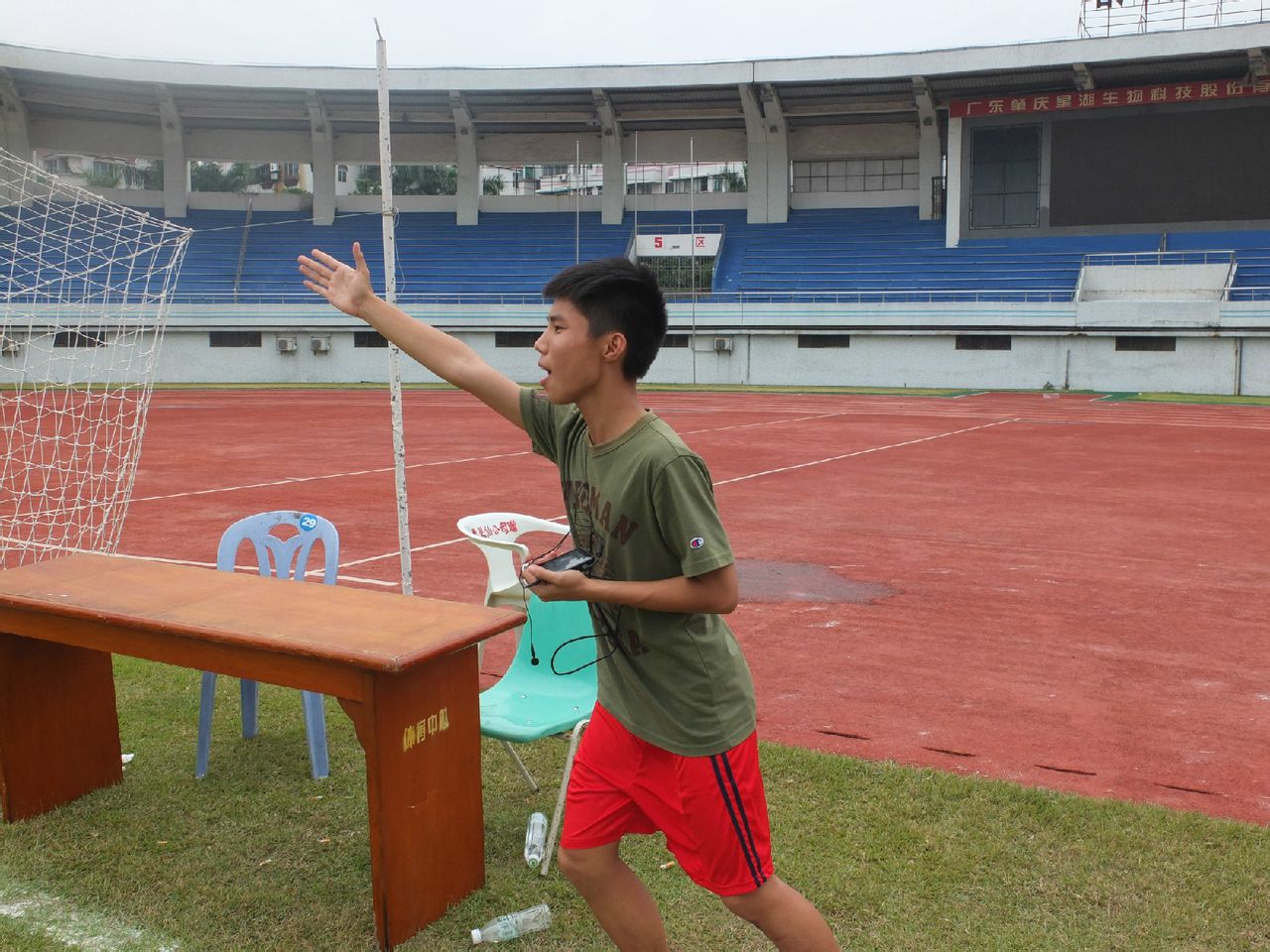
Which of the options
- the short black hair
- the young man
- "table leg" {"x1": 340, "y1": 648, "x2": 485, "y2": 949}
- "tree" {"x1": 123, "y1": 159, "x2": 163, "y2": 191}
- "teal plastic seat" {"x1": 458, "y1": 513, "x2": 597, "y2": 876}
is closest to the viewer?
the young man

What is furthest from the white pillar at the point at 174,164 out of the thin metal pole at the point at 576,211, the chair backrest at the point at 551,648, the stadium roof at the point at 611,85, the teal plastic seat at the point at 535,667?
the chair backrest at the point at 551,648

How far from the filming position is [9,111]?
4000 centimetres

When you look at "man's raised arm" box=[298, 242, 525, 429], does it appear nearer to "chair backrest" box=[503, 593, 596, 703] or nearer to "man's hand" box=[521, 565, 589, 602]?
"man's hand" box=[521, 565, 589, 602]

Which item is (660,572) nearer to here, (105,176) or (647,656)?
(647,656)

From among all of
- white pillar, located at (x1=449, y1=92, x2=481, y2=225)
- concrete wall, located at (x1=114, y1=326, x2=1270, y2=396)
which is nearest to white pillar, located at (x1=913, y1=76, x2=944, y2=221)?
concrete wall, located at (x1=114, y1=326, x2=1270, y2=396)

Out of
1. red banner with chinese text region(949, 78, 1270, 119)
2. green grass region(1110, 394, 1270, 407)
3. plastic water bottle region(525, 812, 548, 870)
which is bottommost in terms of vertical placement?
plastic water bottle region(525, 812, 548, 870)

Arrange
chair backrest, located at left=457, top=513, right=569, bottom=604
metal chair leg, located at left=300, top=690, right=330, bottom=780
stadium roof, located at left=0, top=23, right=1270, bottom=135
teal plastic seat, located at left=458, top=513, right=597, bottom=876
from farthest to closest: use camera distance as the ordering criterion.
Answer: stadium roof, located at left=0, top=23, right=1270, bottom=135 < chair backrest, located at left=457, top=513, right=569, bottom=604 < metal chair leg, located at left=300, top=690, right=330, bottom=780 < teal plastic seat, located at left=458, top=513, right=597, bottom=876

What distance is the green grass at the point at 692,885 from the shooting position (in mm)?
3664

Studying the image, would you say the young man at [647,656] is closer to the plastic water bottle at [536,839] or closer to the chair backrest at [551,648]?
the plastic water bottle at [536,839]

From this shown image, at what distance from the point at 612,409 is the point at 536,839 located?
205cm

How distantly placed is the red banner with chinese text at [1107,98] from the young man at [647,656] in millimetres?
36628

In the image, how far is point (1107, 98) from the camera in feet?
116

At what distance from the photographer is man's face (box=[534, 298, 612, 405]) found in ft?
9.16

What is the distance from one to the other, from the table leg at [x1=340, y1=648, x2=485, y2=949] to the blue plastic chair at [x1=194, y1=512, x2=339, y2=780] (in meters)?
1.18
